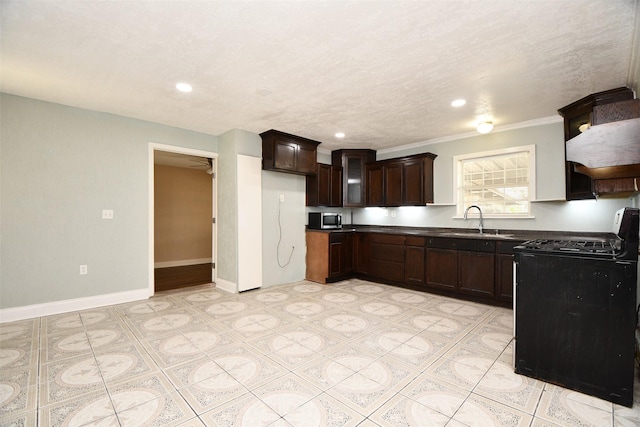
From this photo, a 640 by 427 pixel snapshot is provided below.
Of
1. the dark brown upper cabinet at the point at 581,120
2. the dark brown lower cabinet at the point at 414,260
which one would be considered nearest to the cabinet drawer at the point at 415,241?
the dark brown lower cabinet at the point at 414,260

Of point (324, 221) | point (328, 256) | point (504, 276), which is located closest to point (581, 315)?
point (504, 276)

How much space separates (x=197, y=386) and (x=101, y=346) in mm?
1290

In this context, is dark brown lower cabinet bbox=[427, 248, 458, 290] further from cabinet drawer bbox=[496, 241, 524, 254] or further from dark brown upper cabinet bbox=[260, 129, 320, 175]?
dark brown upper cabinet bbox=[260, 129, 320, 175]

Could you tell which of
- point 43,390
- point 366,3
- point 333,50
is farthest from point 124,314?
point 366,3

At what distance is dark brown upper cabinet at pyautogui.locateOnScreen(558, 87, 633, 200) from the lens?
2998mm

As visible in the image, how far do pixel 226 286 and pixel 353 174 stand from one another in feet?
10.7

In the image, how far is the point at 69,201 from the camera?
11.7 feet

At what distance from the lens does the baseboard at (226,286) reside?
14.5 feet

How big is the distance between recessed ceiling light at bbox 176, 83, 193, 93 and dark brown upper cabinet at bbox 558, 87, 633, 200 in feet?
14.1

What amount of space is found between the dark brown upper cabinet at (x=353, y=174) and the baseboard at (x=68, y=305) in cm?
386

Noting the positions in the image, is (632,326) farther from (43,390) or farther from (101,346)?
(101,346)

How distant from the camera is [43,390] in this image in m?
1.93

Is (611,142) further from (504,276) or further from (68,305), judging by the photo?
(68,305)

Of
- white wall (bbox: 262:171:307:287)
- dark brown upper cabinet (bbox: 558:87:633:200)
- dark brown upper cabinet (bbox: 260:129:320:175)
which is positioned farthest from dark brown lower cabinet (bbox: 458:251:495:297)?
dark brown upper cabinet (bbox: 260:129:320:175)
